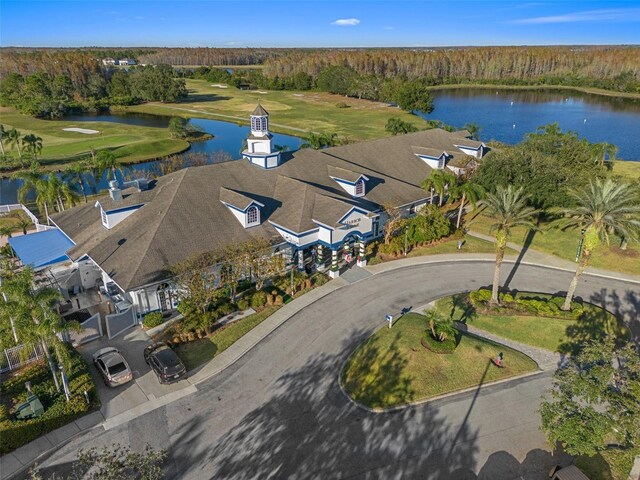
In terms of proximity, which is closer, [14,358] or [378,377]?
[378,377]

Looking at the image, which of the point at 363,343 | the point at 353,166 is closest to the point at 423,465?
the point at 363,343

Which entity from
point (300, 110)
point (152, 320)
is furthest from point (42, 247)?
point (300, 110)

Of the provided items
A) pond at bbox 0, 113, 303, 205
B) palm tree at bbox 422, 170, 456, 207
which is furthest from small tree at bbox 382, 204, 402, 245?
pond at bbox 0, 113, 303, 205

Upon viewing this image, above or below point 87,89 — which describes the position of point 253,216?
below

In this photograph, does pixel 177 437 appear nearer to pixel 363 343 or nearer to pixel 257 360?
pixel 257 360

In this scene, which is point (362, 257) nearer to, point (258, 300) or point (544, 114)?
point (258, 300)

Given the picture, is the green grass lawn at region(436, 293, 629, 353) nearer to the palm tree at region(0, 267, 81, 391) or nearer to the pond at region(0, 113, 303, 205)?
the palm tree at region(0, 267, 81, 391)
